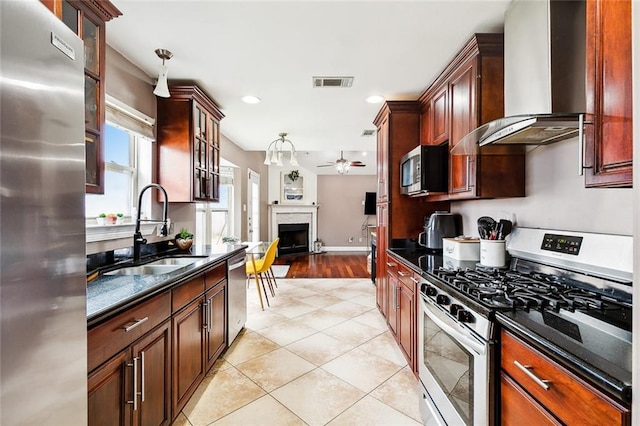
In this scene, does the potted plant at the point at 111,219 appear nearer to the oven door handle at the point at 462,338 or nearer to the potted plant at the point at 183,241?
the potted plant at the point at 183,241

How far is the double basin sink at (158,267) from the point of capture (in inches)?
81.3

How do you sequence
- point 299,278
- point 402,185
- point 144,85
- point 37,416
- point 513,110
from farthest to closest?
point 299,278, point 402,185, point 144,85, point 513,110, point 37,416

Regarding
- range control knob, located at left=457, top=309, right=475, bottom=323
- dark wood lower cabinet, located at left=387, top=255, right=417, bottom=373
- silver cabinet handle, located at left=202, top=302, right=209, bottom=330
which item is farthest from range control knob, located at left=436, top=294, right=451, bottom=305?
silver cabinet handle, located at left=202, top=302, right=209, bottom=330

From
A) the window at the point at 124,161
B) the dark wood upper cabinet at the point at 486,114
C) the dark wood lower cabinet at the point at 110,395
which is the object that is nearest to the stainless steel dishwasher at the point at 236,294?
the window at the point at 124,161

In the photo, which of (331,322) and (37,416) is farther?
(331,322)

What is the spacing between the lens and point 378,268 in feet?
11.6

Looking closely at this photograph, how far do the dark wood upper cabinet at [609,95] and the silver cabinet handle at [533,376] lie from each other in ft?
2.05

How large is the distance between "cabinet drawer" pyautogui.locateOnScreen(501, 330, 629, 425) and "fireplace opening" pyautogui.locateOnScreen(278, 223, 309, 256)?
23.8ft

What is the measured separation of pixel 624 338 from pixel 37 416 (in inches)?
61.9

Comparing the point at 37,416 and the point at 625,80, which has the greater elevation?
the point at 625,80

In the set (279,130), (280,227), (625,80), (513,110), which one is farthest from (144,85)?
(280,227)

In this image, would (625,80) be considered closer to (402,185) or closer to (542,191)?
(542,191)

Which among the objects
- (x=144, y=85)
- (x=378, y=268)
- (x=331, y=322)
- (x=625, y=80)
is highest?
(x=144, y=85)

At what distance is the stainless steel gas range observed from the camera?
82cm
